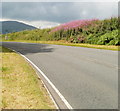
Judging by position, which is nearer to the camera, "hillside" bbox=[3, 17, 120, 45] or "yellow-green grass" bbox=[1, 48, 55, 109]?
"yellow-green grass" bbox=[1, 48, 55, 109]

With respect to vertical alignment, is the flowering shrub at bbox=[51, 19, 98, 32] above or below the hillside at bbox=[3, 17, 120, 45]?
above

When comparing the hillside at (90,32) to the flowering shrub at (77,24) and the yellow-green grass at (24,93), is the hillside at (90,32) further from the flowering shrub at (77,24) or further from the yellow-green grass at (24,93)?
the yellow-green grass at (24,93)

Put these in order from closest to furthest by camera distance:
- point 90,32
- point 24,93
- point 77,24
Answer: point 24,93, point 90,32, point 77,24

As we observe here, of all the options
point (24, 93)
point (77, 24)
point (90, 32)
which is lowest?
point (24, 93)

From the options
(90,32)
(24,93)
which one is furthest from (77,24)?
(24,93)

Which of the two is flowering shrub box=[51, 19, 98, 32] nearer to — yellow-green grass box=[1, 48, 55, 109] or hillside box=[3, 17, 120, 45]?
hillside box=[3, 17, 120, 45]

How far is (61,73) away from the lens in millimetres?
9258

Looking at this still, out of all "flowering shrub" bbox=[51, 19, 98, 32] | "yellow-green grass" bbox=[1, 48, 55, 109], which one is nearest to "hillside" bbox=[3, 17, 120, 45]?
"flowering shrub" bbox=[51, 19, 98, 32]

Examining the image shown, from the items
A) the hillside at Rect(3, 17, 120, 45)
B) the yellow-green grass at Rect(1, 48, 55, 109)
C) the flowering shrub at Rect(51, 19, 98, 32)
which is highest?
the flowering shrub at Rect(51, 19, 98, 32)

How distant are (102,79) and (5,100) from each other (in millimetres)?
3908

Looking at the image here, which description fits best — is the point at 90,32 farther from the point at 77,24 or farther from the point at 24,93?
the point at 24,93

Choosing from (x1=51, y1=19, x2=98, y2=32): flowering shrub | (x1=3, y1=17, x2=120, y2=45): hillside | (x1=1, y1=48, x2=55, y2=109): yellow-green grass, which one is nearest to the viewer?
(x1=1, y1=48, x2=55, y2=109): yellow-green grass

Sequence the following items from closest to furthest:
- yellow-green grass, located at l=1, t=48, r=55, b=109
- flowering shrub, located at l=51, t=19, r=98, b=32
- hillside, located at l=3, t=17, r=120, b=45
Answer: yellow-green grass, located at l=1, t=48, r=55, b=109
hillside, located at l=3, t=17, r=120, b=45
flowering shrub, located at l=51, t=19, r=98, b=32

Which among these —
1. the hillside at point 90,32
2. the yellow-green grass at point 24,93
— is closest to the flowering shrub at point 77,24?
the hillside at point 90,32
